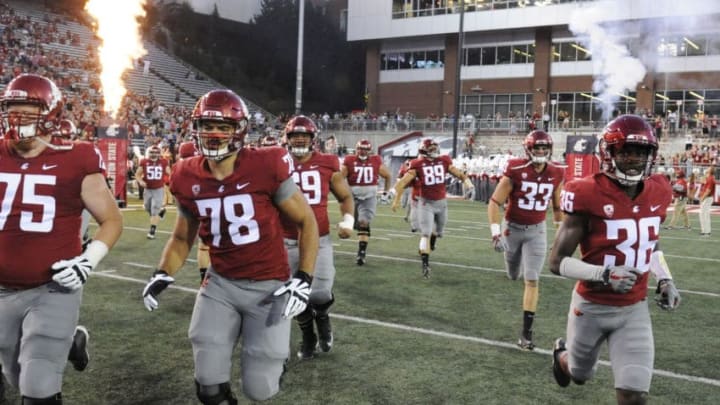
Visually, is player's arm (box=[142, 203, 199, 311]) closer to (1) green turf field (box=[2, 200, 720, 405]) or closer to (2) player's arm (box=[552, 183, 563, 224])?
(1) green turf field (box=[2, 200, 720, 405])

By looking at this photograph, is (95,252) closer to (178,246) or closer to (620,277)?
(178,246)

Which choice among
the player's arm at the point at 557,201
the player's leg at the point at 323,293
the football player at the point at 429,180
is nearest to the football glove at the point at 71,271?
the player's leg at the point at 323,293

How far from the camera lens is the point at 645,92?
34.8 metres

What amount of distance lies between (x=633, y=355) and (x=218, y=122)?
8.19ft

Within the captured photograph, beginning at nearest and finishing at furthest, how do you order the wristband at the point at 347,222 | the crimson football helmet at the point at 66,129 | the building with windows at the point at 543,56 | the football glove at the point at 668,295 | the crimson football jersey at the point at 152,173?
the football glove at the point at 668,295 < the crimson football helmet at the point at 66,129 < the wristband at the point at 347,222 < the crimson football jersey at the point at 152,173 < the building with windows at the point at 543,56

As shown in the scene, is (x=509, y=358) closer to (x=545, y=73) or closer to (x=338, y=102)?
(x=545, y=73)

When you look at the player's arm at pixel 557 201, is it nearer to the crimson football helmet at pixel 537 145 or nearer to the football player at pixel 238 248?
the crimson football helmet at pixel 537 145

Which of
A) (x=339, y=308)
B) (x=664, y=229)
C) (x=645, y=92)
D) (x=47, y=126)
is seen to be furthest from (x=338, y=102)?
(x=47, y=126)

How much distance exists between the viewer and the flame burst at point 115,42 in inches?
1049

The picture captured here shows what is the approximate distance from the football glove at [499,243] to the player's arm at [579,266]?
2.46 meters

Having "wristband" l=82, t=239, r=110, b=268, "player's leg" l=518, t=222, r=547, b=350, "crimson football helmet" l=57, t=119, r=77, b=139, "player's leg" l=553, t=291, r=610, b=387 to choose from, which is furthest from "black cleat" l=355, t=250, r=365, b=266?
"wristband" l=82, t=239, r=110, b=268

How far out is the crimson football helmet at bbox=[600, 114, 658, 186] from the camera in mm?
3598

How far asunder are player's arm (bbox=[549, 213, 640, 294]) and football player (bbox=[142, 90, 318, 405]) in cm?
139

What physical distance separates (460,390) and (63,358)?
2.68m
